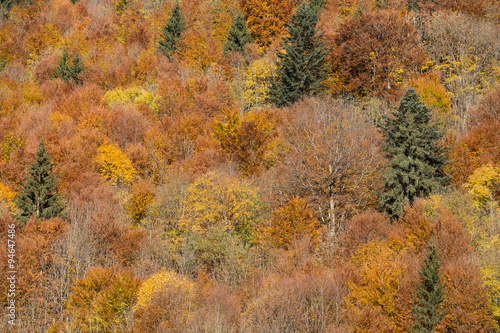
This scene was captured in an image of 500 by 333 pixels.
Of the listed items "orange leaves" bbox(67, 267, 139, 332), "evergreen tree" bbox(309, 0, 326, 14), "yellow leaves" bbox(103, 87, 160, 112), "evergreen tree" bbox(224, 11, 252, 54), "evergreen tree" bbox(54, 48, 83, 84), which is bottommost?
"orange leaves" bbox(67, 267, 139, 332)

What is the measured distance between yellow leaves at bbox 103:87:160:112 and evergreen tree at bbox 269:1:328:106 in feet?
49.9

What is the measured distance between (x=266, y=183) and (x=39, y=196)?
18.8m

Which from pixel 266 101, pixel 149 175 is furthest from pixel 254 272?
pixel 266 101

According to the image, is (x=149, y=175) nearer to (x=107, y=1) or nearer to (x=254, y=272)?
(x=254, y=272)

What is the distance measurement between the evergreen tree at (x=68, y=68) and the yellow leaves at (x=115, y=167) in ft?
74.9

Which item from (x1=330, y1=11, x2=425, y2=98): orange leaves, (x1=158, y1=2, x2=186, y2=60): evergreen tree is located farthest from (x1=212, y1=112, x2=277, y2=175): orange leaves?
(x1=158, y1=2, x2=186, y2=60): evergreen tree

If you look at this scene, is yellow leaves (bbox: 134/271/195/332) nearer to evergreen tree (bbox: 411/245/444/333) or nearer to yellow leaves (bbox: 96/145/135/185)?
evergreen tree (bbox: 411/245/444/333)

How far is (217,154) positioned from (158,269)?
13578 millimetres

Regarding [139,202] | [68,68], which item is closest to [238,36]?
[68,68]

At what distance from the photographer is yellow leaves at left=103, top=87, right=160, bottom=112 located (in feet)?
182

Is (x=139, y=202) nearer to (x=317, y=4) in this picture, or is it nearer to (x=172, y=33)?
(x=172, y=33)

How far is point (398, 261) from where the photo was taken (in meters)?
29.7

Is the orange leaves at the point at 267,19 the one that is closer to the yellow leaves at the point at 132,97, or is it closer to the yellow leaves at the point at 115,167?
the yellow leaves at the point at 132,97

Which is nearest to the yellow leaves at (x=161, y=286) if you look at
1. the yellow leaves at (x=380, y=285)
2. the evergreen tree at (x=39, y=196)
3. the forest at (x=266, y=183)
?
the forest at (x=266, y=183)
